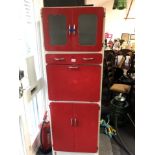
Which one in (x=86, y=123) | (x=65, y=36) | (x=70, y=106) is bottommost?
(x=86, y=123)

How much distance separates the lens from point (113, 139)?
106 inches

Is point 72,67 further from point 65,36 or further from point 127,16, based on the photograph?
point 127,16

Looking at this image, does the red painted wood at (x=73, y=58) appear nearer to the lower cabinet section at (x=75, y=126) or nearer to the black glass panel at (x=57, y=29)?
the black glass panel at (x=57, y=29)

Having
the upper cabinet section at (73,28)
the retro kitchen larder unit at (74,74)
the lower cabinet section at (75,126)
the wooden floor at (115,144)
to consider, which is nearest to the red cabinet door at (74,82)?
the retro kitchen larder unit at (74,74)

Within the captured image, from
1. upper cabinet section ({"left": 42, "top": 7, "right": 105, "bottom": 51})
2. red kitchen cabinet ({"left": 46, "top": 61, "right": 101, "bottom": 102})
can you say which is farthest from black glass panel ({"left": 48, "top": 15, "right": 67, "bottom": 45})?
red kitchen cabinet ({"left": 46, "top": 61, "right": 101, "bottom": 102})

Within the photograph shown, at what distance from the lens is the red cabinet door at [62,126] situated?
208 centimetres

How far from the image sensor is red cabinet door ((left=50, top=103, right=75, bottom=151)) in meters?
2.08

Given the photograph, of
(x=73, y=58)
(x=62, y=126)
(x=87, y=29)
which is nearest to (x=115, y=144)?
(x=62, y=126)

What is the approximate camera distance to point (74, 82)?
6.46 ft

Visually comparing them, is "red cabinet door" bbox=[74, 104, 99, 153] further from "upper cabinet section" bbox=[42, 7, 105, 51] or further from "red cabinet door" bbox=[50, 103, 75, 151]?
"upper cabinet section" bbox=[42, 7, 105, 51]

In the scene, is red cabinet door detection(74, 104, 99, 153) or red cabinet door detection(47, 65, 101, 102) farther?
red cabinet door detection(74, 104, 99, 153)

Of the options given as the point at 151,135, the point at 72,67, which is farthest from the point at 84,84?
the point at 151,135

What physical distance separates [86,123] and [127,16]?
5.41 m

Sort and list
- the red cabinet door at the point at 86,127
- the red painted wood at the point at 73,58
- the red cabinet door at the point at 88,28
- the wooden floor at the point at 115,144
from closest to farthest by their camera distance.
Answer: the red cabinet door at the point at 88,28
the red painted wood at the point at 73,58
the red cabinet door at the point at 86,127
the wooden floor at the point at 115,144
